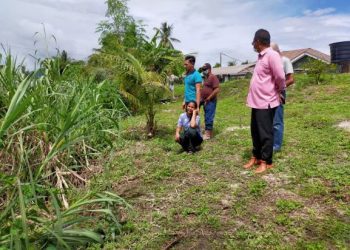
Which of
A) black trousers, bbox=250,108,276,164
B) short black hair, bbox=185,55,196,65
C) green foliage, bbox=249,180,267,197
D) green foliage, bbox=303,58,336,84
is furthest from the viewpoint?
green foliage, bbox=303,58,336,84

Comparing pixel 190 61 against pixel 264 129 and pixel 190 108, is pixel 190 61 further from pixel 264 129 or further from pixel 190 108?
pixel 264 129

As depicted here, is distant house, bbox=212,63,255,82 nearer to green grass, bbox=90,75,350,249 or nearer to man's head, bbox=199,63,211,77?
man's head, bbox=199,63,211,77

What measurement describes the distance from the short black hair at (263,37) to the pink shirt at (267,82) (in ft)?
0.27

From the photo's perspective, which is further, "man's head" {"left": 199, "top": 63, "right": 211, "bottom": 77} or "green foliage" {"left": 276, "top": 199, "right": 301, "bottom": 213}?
"man's head" {"left": 199, "top": 63, "right": 211, "bottom": 77}

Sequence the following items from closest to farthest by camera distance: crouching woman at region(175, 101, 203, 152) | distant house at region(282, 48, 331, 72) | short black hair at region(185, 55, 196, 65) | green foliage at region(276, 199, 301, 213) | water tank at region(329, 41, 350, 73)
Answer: green foliage at region(276, 199, 301, 213), crouching woman at region(175, 101, 203, 152), short black hair at region(185, 55, 196, 65), water tank at region(329, 41, 350, 73), distant house at region(282, 48, 331, 72)

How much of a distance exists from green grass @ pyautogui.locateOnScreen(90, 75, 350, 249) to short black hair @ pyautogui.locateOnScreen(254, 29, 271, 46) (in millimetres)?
1406

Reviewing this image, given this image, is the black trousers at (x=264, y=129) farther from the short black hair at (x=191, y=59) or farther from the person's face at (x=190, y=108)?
the short black hair at (x=191, y=59)

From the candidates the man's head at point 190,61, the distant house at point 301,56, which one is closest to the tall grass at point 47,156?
the man's head at point 190,61

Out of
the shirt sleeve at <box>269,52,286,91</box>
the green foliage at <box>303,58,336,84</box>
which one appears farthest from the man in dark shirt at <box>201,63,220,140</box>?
the green foliage at <box>303,58,336,84</box>

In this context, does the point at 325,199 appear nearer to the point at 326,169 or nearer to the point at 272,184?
the point at 272,184

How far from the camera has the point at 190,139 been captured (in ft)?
18.2

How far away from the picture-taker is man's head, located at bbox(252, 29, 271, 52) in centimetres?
430

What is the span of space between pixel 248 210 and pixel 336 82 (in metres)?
15.5

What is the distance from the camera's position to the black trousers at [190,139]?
5.44 m
